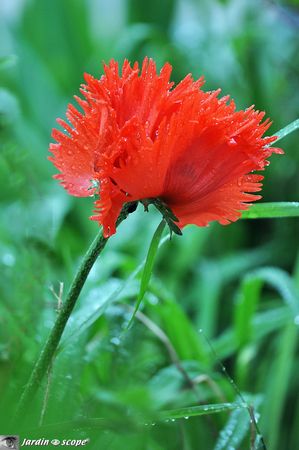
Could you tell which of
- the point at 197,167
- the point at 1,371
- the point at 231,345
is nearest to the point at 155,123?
the point at 197,167

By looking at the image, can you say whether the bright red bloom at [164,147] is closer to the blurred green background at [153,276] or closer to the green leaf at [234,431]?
the blurred green background at [153,276]

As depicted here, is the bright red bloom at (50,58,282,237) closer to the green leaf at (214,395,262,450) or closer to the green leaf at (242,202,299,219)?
the green leaf at (242,202,299,219)

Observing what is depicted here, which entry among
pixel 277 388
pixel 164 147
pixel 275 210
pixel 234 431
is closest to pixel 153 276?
pixel 277 388

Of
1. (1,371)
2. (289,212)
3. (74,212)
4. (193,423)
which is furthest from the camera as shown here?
(74,212)

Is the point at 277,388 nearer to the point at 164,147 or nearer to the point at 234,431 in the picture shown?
the point at 234,431

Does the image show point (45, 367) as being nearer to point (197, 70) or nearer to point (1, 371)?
point (1, 371)

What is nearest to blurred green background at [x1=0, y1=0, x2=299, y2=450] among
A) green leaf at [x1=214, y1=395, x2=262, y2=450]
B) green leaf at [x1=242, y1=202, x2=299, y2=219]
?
green leaf at [x1=214, y1=395, x2=262, y2=450]
